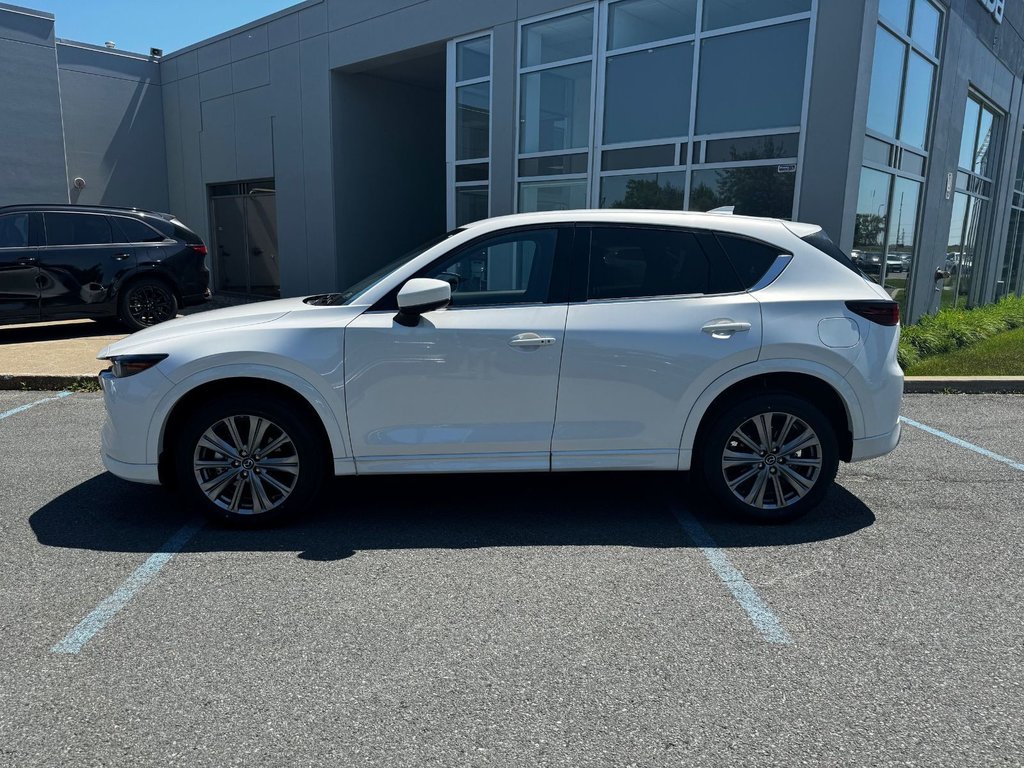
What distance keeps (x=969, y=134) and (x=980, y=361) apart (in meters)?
7.08

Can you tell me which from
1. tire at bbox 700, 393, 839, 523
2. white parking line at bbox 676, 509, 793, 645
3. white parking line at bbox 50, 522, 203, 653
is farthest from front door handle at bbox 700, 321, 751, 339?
white parking line at bbox 50, 522, 203, 653

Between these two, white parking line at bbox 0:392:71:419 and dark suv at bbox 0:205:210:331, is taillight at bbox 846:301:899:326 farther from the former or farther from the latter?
dark suv at bbox 0:205:210:331

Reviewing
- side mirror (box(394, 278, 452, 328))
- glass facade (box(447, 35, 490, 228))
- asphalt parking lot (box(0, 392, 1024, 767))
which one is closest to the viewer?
asphalt parking lot (box(0, 392, 1024, 767))

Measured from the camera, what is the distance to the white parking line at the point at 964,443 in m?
5.74

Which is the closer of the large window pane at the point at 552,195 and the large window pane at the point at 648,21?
the large window pane at the point at 648,21

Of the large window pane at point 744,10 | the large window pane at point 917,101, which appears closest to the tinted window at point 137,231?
the large window pane at point 744,10

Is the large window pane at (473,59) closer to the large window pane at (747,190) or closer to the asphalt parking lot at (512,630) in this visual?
the large window pane at (747,190)

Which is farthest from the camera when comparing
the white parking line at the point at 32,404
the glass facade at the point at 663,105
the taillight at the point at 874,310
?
the glass facade at the point at 663,105

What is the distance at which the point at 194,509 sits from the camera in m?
4.56

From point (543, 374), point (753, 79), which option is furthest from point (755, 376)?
point (753, 79)

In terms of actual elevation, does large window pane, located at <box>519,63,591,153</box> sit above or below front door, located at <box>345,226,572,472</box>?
above

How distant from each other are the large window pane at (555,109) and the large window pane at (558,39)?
0.66ft

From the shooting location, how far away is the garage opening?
49.9ft

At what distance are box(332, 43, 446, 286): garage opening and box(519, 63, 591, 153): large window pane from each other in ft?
10.2
